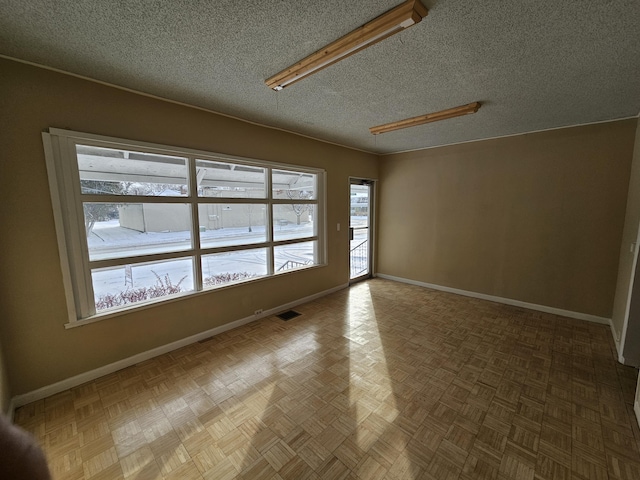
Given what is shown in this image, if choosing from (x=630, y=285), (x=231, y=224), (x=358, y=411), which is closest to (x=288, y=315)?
(x=231, y=224)

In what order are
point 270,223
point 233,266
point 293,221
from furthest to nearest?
point 293,221
point 270,223
point 233,266

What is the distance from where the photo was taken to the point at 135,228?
2.54 m

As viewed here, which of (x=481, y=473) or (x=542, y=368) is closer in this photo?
(x=481, y=473)

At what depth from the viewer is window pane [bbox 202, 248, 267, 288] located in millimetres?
3088

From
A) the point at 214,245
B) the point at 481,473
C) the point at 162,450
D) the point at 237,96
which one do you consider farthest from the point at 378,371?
the point at 237,96

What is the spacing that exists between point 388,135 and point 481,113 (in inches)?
48.6

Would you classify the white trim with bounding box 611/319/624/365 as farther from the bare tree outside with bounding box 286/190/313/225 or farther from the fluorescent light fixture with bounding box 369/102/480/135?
the bare tree outside with bounding box 286/190/313/225

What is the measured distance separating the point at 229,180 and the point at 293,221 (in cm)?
116

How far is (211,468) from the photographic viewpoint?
1.55 m

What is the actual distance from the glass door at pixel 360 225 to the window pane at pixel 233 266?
194cm

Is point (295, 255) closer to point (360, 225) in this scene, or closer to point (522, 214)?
point (360, 225)

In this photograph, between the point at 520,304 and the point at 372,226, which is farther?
the point at 372,226

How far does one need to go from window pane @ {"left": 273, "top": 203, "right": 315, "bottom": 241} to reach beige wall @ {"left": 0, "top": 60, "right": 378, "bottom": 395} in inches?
44.5

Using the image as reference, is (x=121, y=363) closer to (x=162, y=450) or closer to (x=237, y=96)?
(x=162, y=450)
